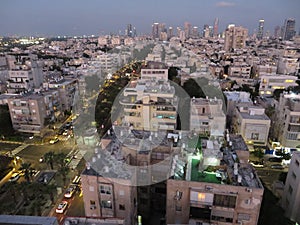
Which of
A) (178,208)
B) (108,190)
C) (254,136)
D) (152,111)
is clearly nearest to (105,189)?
(108,190)

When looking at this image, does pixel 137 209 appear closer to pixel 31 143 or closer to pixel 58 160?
pixel 58 160

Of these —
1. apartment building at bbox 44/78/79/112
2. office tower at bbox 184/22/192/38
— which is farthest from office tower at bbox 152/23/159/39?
apartment building at bbox 44/78/79/112

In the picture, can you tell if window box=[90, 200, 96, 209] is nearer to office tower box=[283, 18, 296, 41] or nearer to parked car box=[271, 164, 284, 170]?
parked car box=[271, 164, 284, 170]

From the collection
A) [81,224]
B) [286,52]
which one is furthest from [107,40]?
[81,224]

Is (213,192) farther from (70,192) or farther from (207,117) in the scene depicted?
(207,117)

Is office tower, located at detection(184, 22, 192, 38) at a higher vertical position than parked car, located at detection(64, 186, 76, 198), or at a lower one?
higher

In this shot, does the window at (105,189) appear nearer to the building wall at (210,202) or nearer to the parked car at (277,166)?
the building wall at (210,202)
